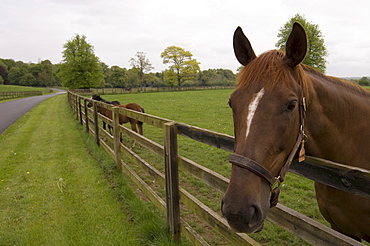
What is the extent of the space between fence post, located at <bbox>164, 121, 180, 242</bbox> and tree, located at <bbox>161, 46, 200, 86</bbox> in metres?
65.4

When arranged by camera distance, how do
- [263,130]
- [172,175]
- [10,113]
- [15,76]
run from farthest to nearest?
[15,76] → [10,113] → [172,175] → [263,130]

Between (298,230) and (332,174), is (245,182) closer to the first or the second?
(332,174)

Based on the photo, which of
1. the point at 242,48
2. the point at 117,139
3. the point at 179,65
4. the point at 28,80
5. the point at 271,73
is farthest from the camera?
the point at 28,80

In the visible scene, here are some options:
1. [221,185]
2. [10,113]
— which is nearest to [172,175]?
[221,185]

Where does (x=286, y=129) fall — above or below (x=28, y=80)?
below

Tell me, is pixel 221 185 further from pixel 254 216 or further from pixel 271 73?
pixel 271 73

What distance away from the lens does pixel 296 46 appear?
169cm

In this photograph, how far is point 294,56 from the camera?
1707mm

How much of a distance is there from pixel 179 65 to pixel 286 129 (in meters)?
68.3

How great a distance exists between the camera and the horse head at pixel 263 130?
1404mm

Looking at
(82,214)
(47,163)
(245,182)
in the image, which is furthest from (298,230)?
(47,163)

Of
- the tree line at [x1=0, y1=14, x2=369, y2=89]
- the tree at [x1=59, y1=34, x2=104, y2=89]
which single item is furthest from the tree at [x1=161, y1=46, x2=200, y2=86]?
the tree at [x1=59, y1=34, x2=104, y2=89]

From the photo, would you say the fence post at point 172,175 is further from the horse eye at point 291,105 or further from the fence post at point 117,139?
the fence post at point 117,139

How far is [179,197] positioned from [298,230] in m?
1.87
